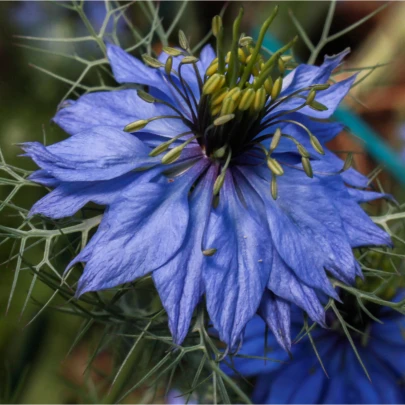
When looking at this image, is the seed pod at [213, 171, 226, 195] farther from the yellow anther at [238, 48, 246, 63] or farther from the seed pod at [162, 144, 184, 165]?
the yellow anther at [238, 48, 246, 63]

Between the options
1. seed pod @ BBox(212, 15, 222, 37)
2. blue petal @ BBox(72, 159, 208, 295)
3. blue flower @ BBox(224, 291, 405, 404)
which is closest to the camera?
blue petal @ BBox(72, 159, 208, 295)

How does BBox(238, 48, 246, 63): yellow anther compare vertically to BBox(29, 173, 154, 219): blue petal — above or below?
above

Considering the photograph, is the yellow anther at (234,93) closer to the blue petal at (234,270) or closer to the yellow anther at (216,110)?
the yellow anther at (216,110)

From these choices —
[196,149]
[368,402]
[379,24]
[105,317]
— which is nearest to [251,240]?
[196,149]

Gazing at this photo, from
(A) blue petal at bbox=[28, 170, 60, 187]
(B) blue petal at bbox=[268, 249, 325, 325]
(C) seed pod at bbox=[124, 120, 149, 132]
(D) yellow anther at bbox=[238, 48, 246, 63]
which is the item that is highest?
(D) yellow anther at bbox=[238, 48, 246, 63]

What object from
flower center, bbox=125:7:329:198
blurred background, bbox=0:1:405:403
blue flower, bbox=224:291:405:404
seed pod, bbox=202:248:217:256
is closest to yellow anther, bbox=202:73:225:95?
flower center, bbox=125:7:329:198

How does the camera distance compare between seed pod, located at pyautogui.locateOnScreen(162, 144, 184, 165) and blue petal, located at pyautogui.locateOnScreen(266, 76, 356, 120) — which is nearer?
seed pod, located at pyautogui.locateOnScreen(162, 144, 184, 165)

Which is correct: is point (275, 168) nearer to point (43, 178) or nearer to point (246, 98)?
point (246, 98)

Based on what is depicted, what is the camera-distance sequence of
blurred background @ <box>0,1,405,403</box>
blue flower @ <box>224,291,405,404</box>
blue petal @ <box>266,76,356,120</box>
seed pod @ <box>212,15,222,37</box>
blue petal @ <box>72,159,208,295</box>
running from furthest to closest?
blurred background @ <box>0,1,405,403</box> < blue flower @ <box>224,291,405,404</box> < blue petal @ <box>266,76,356,120</box> < seed pod @ <box>212,15,222,37</box> < blue petal @ <box>72,159,208,295</box>

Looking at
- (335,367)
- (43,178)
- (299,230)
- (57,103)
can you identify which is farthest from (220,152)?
(57,103)
